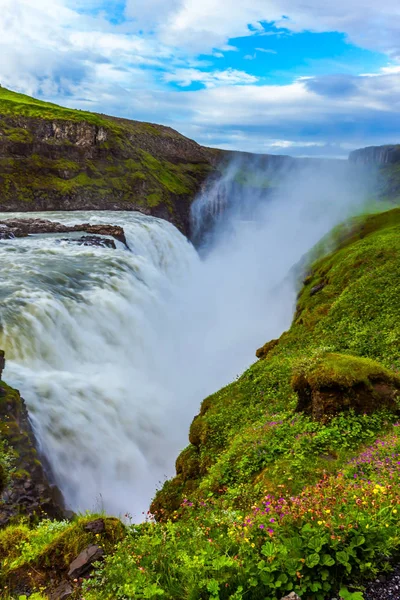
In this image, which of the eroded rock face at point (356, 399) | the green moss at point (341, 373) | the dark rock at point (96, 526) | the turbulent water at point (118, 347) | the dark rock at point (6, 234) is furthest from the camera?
the dark rock at point (6, 234)

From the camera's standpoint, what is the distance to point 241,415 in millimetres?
15180

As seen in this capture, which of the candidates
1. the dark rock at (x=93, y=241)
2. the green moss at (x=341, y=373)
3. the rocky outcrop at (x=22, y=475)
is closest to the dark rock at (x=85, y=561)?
the rocky outcrop at (x=22, y=475)

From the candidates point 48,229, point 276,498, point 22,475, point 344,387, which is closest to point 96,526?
point 276,498

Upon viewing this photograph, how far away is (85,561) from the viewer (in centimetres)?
624

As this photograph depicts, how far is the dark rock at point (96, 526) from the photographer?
6.98 metres

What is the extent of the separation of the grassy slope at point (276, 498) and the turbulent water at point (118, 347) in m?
4.75

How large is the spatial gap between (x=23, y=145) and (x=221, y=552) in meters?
97.6

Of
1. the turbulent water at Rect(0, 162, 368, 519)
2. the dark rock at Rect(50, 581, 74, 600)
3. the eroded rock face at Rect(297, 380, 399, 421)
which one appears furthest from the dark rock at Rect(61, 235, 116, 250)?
the dark rock at Rect(50, 581, 74, 600)

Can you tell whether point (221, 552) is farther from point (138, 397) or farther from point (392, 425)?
point (138, 397)

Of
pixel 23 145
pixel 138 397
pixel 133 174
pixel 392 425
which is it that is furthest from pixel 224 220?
pixel 392 425

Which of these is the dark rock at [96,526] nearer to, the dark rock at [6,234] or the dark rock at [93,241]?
the dark rock at [93,241]

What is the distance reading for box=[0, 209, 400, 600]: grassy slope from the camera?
4707mm

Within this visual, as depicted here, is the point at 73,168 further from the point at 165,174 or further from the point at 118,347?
the point at 118,347

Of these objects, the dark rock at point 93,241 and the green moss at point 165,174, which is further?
the green moss at point 165,174
